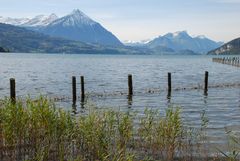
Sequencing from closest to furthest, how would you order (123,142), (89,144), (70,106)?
1. (89,144)
2. (123,142)
3. (70,106)

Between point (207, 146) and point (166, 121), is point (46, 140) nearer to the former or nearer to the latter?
point (166, 121)

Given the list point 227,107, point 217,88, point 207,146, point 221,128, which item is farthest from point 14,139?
point 217,88

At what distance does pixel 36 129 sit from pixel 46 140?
0.60 meters

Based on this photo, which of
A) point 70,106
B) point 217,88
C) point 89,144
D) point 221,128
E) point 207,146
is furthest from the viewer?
point 217,88

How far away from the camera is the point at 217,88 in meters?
50.1

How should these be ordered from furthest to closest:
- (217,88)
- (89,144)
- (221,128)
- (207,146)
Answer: (217,88)
(221,128)
(207,146)
(89,144)

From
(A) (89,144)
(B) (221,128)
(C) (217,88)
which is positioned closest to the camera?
(A) (89,144)

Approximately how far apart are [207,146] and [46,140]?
25.8ft

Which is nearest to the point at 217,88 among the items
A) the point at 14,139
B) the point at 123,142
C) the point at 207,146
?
the point at 207,146

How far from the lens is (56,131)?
13.8m

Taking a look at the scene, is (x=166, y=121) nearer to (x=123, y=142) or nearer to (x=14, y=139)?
(x=123, y=142)

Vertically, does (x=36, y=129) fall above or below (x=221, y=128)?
above

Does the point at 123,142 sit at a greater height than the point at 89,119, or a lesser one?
lesser

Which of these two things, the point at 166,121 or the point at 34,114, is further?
the point at 166,121
